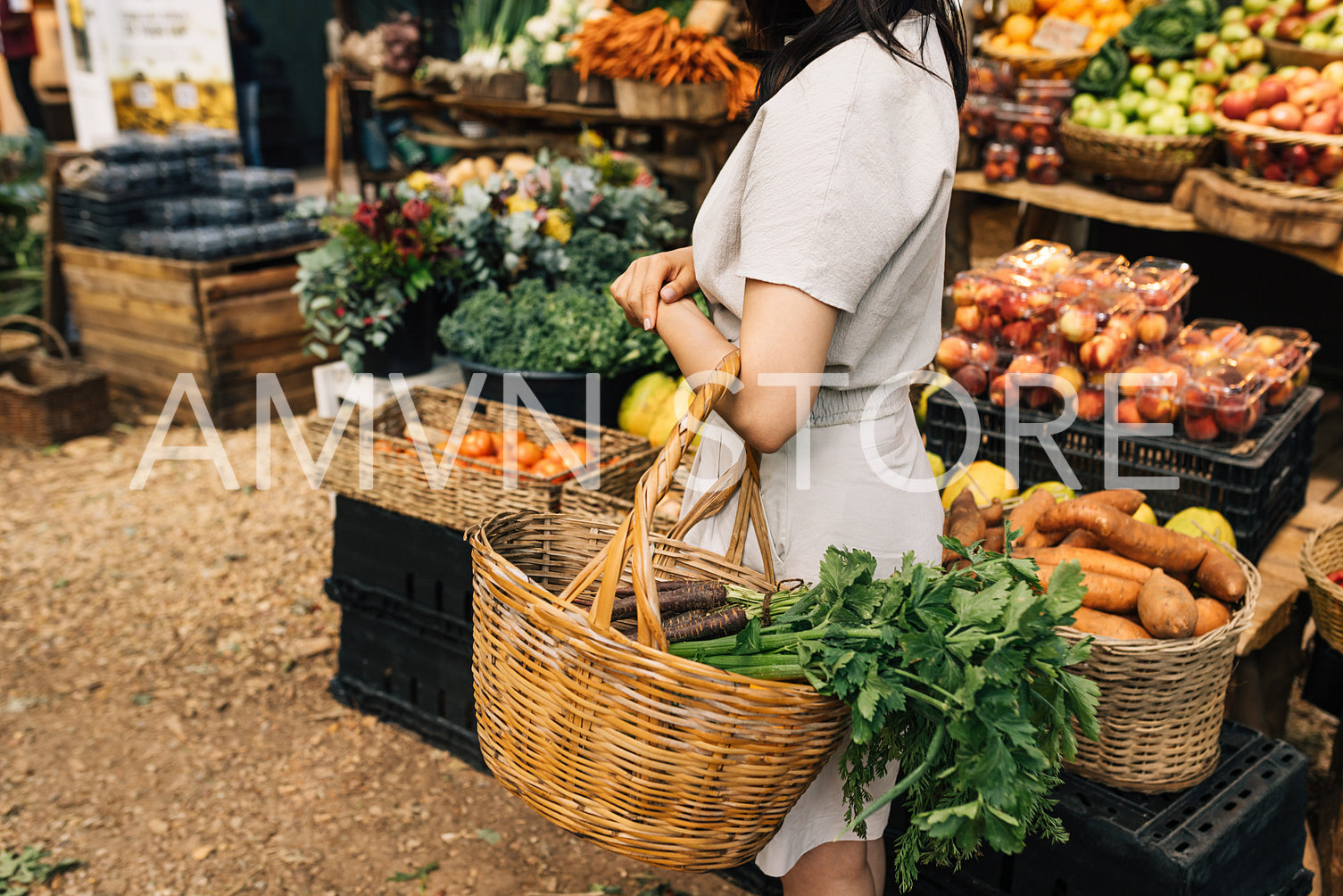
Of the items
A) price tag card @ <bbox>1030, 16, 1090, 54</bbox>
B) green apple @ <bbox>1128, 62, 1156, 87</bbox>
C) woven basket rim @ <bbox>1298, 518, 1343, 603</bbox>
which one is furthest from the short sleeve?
price tag card @ <bbox>1030, 16, 1090, 54</bbox>

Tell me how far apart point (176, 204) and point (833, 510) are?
16.5ft

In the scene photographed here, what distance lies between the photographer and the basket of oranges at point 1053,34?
428 centimetres

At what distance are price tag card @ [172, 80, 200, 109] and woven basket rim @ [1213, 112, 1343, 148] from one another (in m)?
6.14

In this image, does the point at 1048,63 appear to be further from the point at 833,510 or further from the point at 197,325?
the point at 197,325

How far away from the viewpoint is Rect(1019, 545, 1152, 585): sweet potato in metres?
2.10

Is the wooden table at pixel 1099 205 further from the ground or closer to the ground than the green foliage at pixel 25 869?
further from the ground

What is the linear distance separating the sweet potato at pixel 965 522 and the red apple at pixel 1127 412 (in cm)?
49

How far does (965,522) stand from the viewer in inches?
91.0

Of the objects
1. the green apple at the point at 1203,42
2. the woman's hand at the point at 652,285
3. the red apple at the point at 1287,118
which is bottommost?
the woman's hand at the point at 652,285

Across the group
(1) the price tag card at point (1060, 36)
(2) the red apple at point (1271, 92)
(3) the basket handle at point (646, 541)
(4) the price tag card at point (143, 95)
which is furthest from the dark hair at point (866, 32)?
(4) the price tag card at point (143, 95)

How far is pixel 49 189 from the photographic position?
581 cm

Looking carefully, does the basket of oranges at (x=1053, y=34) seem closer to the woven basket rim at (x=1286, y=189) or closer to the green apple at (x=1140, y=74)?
the green apple at (x=1140, y=74)

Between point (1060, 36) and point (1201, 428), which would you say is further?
point (1060, 36)

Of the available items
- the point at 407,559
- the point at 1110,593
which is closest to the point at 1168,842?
the point at 1110,593
